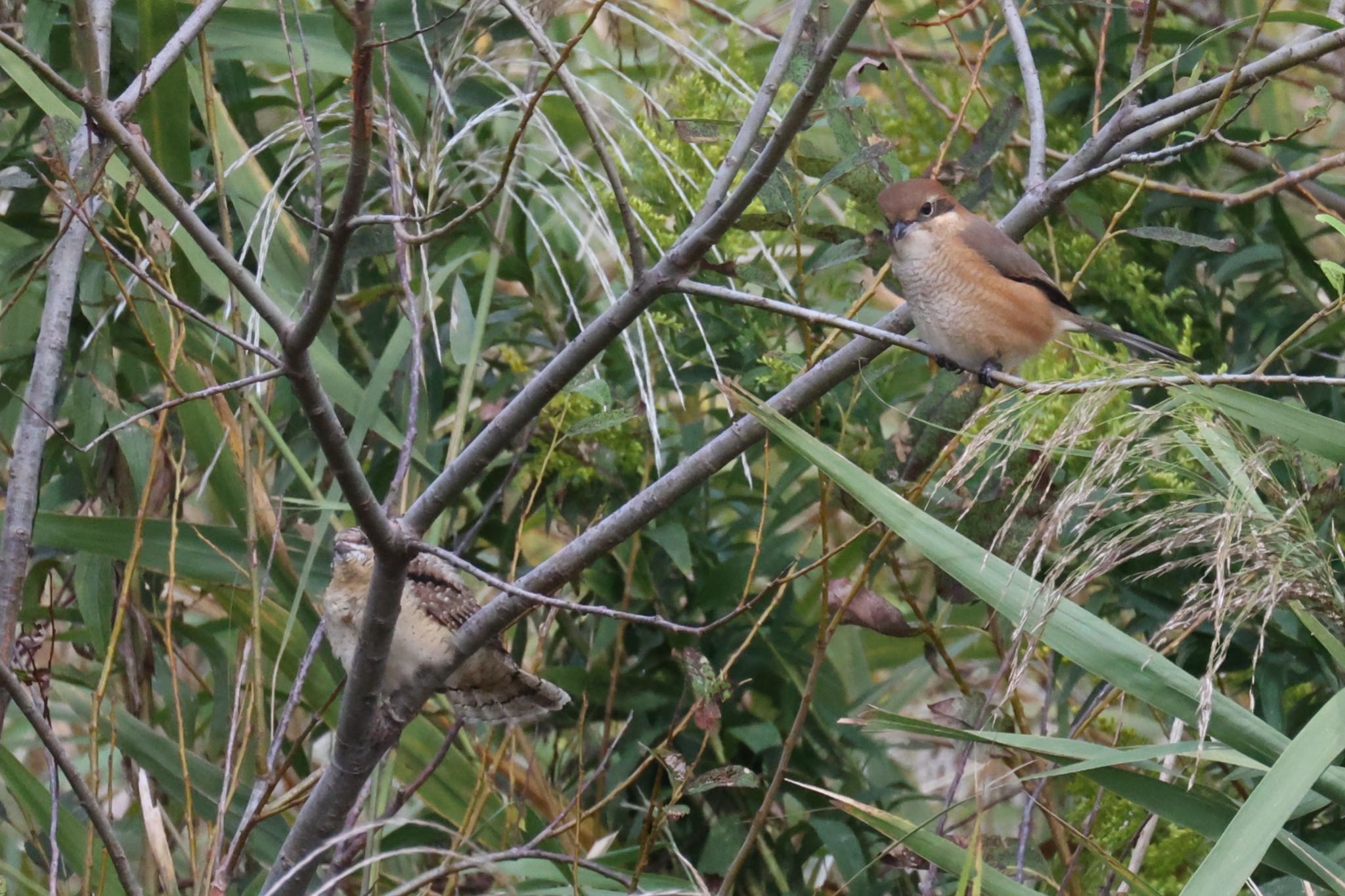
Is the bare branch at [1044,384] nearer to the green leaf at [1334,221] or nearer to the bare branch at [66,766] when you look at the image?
the green leaf at [1334,221]

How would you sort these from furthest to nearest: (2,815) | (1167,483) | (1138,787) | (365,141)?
(2,815), (1167,483), (1138,787), (365,141)

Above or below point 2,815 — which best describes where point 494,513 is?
above

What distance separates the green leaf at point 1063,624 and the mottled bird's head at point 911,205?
36.1 inches

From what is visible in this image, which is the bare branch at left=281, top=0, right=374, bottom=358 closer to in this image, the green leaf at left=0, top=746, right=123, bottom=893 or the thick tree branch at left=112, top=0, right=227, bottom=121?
the thick tree branch at left=112, top=0, right=227, bottom=121

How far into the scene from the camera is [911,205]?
2344 mm

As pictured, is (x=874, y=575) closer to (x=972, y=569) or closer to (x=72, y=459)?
(x=972, y=569)

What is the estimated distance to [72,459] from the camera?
2.59m

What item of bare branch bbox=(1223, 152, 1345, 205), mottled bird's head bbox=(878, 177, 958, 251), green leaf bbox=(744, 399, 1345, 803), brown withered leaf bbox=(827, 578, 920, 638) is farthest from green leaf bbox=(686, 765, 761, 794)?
bare branch bbox=(1223, 152, 1345, 205)

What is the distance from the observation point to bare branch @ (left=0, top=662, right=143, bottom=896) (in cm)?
154

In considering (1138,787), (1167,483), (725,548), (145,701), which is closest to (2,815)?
(145,701)

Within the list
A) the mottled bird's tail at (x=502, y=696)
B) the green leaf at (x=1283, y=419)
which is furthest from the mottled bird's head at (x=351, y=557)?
the green leaf at (x=1283, y=419)

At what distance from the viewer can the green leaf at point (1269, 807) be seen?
49.9 inches

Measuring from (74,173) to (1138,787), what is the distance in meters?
1.53

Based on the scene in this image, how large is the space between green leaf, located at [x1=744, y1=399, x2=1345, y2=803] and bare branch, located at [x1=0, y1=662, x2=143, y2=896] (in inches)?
36.7
